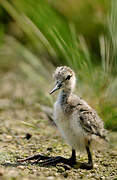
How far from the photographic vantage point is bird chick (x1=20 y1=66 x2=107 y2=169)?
2443 mm

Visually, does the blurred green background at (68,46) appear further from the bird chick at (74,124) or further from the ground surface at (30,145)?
the bird chick at (74,124)

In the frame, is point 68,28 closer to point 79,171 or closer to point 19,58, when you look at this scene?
point 19,58

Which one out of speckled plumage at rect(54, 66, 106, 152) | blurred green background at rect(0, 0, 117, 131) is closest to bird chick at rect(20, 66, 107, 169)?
speckled plumage at rect(54, 66, 106, 152)

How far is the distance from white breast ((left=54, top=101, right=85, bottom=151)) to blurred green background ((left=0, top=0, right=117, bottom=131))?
49 cm

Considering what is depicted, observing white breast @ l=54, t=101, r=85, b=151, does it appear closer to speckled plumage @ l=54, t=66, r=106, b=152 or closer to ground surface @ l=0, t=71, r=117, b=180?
speckled plumage @ l=54, t=66, r=106, b=152

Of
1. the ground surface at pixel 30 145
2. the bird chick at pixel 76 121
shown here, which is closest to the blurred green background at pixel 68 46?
the ground surface at pixel 30 145

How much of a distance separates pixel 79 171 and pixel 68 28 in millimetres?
1793

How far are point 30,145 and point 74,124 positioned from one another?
630 millimetres

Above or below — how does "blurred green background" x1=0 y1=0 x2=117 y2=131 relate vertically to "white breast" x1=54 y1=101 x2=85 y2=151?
above

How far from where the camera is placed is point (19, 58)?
4.67 metres

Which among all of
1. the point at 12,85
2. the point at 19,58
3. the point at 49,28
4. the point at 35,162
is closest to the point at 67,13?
the point at 19,58

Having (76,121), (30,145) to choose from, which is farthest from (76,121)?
(30,145)

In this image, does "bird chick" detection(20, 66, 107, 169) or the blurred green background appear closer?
"bird chick" detection(20, 66, 107, 169)

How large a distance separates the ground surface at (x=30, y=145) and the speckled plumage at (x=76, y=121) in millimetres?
176
